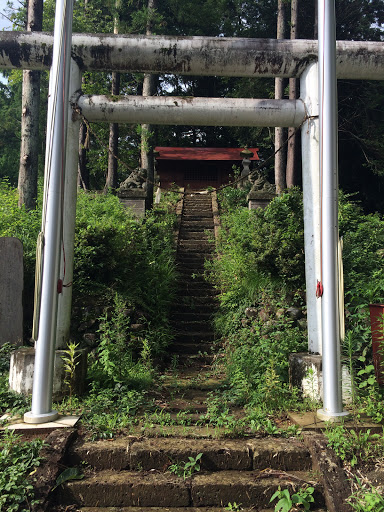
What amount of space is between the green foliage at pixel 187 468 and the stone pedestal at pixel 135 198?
289 inches

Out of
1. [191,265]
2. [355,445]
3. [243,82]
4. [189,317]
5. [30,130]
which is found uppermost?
[243,82]

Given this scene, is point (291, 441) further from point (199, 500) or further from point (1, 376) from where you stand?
point (1, 376)

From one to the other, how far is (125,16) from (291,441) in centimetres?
1875

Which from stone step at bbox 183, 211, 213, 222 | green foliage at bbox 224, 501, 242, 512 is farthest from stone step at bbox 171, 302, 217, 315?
stone step at bbox 183, 211, 213, 222

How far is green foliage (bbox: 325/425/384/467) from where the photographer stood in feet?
10.8

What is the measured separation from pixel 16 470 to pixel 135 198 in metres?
7.72

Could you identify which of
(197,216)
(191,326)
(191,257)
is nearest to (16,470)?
(191,326)

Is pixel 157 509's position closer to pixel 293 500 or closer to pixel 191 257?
pixel 293 500

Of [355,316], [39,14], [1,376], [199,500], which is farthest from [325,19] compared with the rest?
[39,14]

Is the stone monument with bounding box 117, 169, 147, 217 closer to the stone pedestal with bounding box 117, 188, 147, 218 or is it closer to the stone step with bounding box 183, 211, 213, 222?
the stone pedestal with bounding box 117, 188, 147, 218

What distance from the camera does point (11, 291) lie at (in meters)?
5.50

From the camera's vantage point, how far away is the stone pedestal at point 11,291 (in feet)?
17.7

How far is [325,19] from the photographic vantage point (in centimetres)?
415

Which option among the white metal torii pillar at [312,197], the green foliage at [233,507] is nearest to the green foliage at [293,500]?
the green foliage at [233,507]
